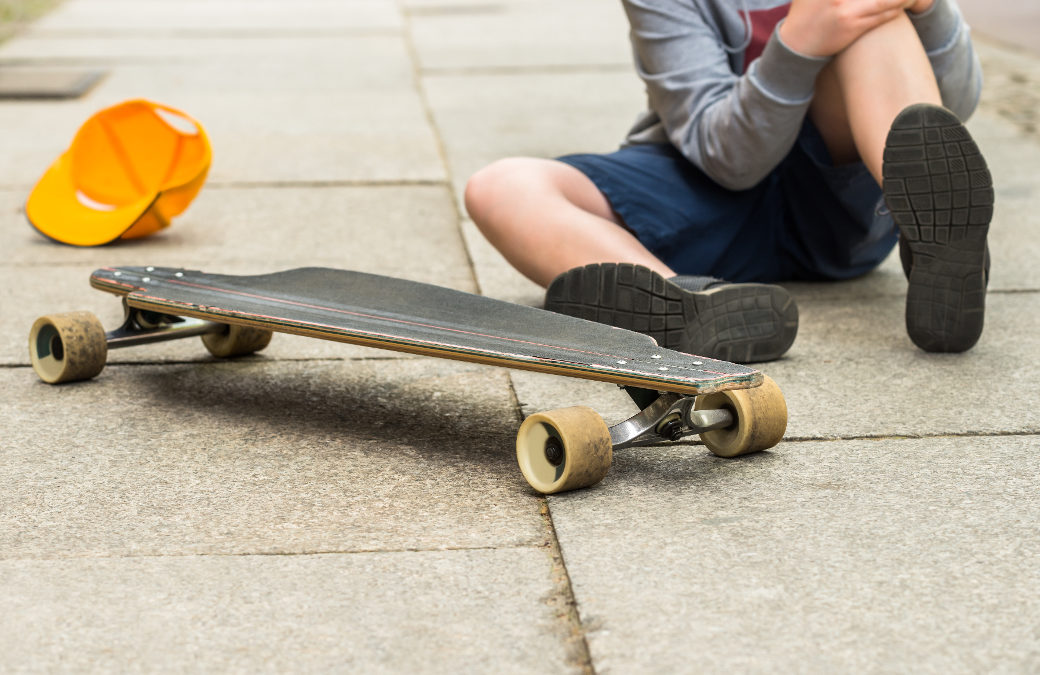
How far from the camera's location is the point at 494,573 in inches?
62.0

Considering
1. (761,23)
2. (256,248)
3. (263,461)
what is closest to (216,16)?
(256,248)

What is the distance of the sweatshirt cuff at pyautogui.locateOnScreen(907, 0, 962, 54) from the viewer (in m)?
2.53

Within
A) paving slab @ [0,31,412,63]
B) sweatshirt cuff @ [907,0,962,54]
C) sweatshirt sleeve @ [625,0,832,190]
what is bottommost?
paving slab @ [0,31,412,63]

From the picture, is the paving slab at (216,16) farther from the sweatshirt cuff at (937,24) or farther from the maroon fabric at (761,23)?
the sweatshirt cuff at (937,24)

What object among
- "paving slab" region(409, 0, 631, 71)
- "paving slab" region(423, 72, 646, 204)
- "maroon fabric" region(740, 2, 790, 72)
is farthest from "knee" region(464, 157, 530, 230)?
"paving slab" region(409, 0, 631, 71)

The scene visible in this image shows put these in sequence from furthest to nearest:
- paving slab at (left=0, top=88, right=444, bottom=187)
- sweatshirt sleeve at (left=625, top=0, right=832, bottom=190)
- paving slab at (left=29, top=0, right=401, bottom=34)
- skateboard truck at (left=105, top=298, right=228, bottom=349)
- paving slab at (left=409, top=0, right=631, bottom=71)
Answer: paving slab at (left=29, top=0, right=401, bottom=34), paving slab at (left=409, top=0, right=631, bottom=71), paving slab at (left=0, top=88, right=444, bottom=187), sweatshirt sleeve at (left=625, top=0, right=832, bottom=190), skateboard truck at (left=105, top=298, right=228, bottom=349)

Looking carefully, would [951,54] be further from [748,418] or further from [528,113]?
[528,113]

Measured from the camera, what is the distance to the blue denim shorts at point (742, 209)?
2734 mm

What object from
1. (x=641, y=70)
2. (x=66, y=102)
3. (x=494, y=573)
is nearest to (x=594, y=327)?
(x=494, y=573)

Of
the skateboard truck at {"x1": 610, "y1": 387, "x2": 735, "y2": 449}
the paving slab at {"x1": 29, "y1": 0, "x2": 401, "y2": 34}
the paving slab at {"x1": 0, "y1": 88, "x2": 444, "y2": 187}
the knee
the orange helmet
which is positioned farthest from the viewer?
the paving slab at {"x1": 29, "y1": 0, "x2": 401, "y2": 34}

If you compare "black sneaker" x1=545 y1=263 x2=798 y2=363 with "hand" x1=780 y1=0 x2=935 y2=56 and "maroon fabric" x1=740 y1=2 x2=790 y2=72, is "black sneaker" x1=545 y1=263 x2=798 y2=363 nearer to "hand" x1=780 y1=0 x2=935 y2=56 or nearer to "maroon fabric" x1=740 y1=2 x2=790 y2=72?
"hand" x1=780 y1=0 x2=935 y2=56

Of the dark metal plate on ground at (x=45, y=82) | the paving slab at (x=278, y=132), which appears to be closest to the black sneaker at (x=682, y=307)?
the paving slab at (x=278, y=132)

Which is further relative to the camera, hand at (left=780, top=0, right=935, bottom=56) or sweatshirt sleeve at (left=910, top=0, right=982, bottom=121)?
sweatshirt sleeve at (left=910, top=0, right=982, bottom=121)

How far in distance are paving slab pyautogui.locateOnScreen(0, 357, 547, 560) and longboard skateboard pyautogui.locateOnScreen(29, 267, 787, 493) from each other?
0.25ft
